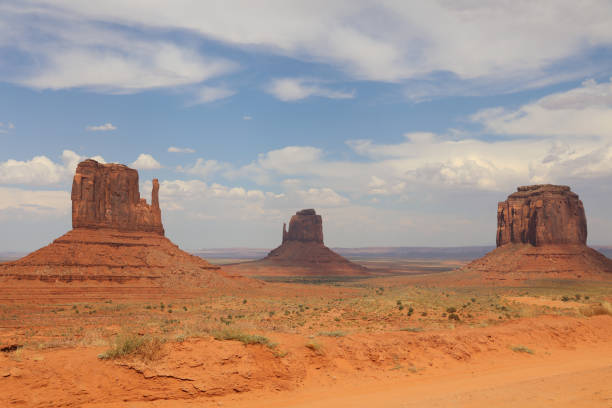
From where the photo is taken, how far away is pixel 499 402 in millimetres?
10867

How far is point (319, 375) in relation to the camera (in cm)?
1395

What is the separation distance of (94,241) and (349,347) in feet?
179

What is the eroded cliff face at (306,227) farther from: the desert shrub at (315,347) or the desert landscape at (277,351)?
the desert shrub at (315,347)

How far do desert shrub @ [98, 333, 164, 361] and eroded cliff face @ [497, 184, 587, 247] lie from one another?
8930cm

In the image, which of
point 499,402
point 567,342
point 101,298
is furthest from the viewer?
point 101,298

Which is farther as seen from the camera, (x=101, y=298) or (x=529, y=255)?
(x=529, y=255)

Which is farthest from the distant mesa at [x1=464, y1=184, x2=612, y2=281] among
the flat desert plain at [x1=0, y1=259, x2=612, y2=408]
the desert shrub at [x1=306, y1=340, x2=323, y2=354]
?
the desert shrub at [x1=306, y1=340, x2=323, y2=354]

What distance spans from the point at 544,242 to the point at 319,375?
86709mm

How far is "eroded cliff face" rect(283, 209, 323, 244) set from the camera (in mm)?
153875

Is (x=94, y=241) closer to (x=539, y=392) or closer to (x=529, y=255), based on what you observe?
(x=539, y=392)

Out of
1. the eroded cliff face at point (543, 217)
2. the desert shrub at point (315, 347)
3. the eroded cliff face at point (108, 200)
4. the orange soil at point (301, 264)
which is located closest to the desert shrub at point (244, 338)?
the desert shrub at point (315, 347)

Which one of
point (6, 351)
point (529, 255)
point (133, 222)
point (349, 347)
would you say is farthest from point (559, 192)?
point (6, 351)

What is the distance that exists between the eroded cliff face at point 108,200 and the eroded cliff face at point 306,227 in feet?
284

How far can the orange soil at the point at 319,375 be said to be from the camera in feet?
36.2
